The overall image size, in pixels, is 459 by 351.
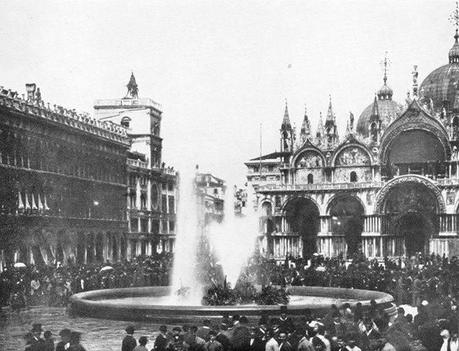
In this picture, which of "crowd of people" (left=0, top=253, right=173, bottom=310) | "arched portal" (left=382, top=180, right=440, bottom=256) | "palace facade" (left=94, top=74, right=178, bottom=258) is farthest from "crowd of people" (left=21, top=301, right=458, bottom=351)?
"palace facade" (left=94, top=74, right=178, bottom=258)

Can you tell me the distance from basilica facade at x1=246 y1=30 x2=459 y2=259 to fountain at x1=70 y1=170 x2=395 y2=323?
3135cm

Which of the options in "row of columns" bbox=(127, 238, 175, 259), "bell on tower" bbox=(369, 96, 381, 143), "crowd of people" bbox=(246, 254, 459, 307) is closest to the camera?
"crowd of people" bbox=(246, 254, 459, 307)

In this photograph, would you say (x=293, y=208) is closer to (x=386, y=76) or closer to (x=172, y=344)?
(x=386, y=76)

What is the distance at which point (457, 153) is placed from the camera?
199 feet

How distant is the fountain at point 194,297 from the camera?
19.8m

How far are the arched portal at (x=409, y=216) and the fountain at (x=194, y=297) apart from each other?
32.3 meters

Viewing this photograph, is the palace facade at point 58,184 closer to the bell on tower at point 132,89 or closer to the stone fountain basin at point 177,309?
the bell on tower at point 132,89

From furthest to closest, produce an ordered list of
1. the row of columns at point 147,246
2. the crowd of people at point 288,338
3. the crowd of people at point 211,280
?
the row of columns at point 147,246 < the crowd of people at point 211,280 < the crowd of people at point 288,338

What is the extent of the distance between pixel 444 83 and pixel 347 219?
18859 mm

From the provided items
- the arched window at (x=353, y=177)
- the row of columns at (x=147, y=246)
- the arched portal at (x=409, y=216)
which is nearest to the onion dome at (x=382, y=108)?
the arched window at (x=353, y=177)

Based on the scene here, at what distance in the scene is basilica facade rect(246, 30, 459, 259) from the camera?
200ft

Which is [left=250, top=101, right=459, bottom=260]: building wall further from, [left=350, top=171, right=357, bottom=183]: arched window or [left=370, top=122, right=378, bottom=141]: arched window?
[left=370, top=122, right=378, bottom=141]: arched window

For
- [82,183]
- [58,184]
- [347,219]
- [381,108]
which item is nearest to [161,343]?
[58,184]

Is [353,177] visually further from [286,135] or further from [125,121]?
[125,121]
